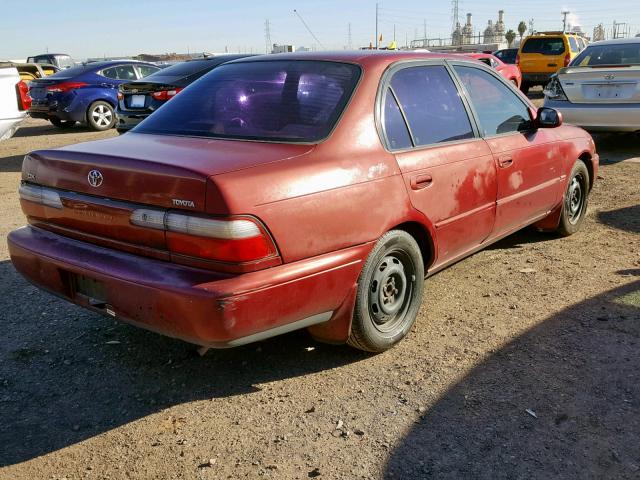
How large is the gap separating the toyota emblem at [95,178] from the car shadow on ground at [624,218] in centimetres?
480

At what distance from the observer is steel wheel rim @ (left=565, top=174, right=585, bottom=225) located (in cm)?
547

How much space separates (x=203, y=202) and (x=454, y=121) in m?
2.00

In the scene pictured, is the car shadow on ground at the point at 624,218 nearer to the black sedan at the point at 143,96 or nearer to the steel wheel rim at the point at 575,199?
the steel wheel rim at the point at 575,199

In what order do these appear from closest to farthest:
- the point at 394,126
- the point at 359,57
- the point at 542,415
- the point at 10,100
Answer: the point at 542,415 → the point at 394,126 → the point at 359,57 → the point at 10,100

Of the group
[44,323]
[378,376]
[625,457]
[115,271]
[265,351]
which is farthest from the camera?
[44,323]

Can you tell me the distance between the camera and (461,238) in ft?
13.0

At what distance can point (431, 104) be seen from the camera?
3846 millimetres

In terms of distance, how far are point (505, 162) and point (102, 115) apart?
11.4 m

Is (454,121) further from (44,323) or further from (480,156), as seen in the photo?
(44,323)

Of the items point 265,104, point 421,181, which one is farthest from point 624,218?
point 265,104

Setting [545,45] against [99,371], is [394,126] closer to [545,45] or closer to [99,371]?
[99,371]

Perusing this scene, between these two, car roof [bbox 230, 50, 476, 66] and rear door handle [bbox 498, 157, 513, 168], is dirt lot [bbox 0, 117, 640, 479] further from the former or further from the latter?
car roof [bbox 230, 50, 476, 66]

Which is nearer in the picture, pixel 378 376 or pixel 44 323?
pixel 378 376

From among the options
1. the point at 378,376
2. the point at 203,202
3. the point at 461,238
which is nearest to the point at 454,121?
the point at 461,238
